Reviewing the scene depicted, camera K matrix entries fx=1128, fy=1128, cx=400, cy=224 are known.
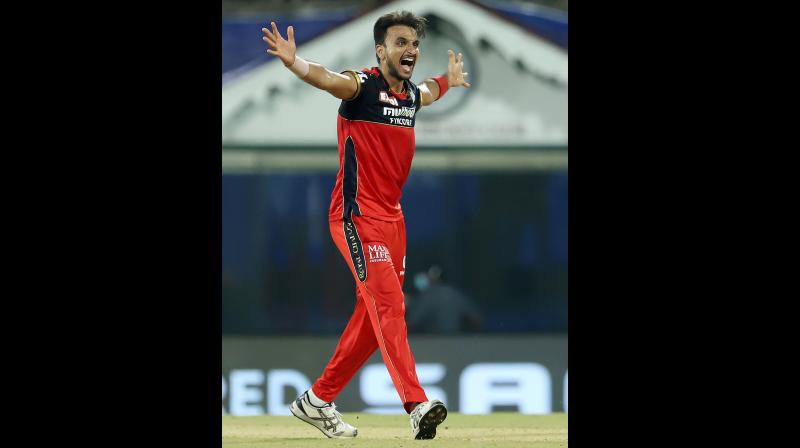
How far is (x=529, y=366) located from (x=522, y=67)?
10.3 feet

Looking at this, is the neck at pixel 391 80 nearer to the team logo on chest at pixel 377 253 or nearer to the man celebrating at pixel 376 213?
the man celebrating at pixel 376 213

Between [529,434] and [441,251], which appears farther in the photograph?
[441,251]

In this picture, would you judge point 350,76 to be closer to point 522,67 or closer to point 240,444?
point 240,444

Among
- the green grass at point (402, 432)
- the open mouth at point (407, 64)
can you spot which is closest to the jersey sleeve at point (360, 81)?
the open mouth at point (407, 64)

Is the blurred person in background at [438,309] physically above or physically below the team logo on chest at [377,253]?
below

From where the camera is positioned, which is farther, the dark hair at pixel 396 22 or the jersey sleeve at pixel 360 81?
the dark hair at pixel 396 22

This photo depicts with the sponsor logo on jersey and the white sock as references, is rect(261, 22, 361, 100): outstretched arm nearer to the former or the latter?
the sponsor logo on jersey

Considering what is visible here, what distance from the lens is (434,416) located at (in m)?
6.87

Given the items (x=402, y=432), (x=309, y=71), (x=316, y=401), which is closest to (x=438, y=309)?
(x=402, y=432)

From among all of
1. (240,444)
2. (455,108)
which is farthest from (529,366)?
(240,444)

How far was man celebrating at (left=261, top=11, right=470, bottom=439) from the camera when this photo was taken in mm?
6961

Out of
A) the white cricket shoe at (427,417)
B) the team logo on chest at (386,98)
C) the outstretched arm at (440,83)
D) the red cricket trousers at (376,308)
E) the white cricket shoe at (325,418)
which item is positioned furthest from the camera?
the outstretched arm at (440,83)

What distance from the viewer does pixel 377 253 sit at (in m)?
7.09

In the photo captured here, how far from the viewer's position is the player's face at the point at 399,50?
23.8ft
